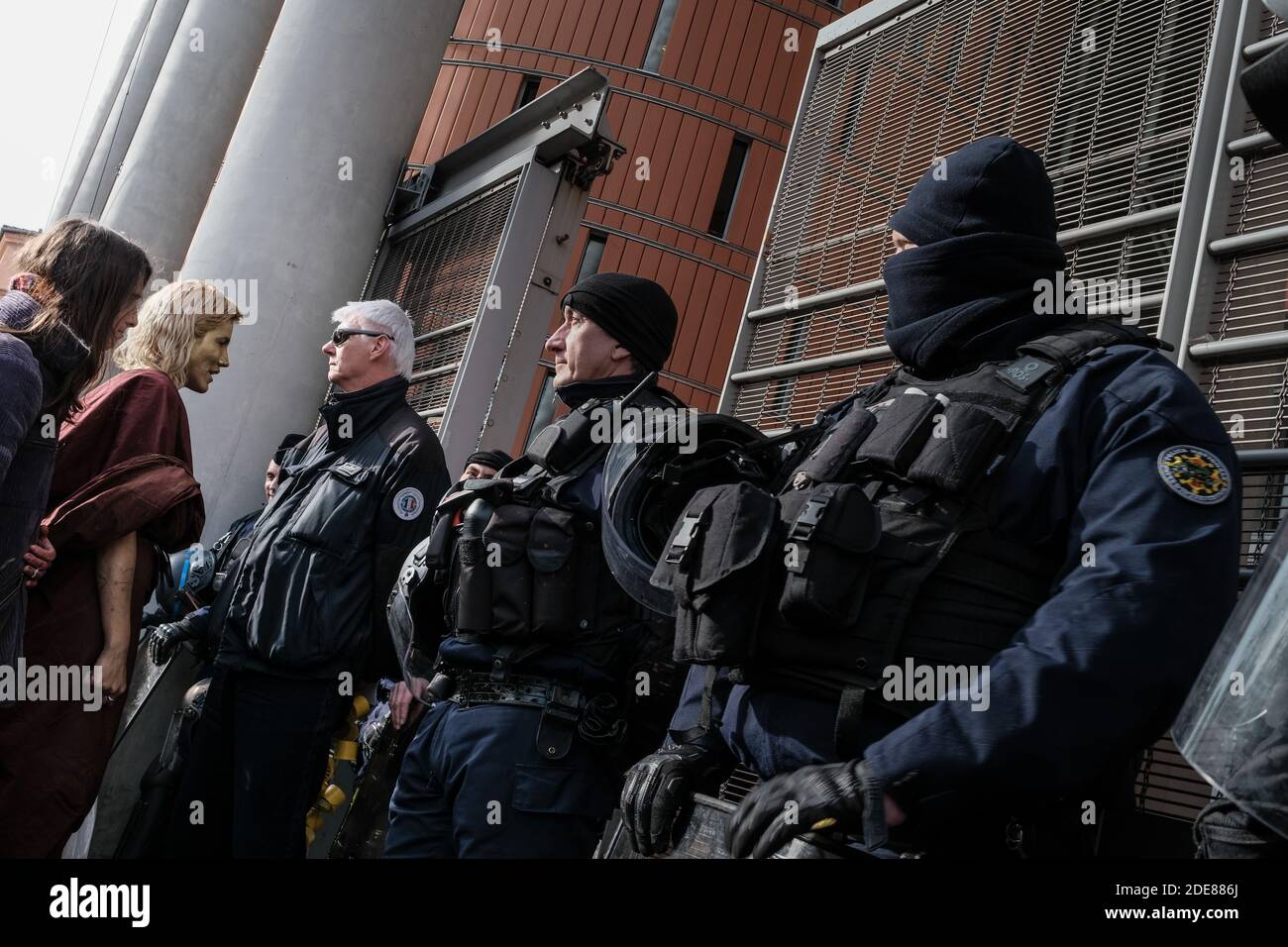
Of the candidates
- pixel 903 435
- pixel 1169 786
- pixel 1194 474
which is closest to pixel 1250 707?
pixel 1194 474

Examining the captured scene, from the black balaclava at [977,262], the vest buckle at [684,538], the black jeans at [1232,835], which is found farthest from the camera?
the black balaclava at [977,262]

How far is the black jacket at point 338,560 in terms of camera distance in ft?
13.0

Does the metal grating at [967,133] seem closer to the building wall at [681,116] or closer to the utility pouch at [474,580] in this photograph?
the utility pouch at [474,580]

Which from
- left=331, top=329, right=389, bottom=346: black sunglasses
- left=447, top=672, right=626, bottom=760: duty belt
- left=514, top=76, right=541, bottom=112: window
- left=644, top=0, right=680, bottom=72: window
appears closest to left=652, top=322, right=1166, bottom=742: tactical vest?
left=447, top=672, right=626, bottom=760: duty belt

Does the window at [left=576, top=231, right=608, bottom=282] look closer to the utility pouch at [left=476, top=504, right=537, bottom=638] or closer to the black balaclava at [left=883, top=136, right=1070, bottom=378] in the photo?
the utility pouch at [left=476, top=504, right=537, bottom=638]

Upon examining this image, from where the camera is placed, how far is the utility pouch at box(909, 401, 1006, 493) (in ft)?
6.61

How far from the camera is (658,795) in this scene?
86.0 inches

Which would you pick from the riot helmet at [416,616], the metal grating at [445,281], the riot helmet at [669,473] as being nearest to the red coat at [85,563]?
the riot helmet at [416,616]

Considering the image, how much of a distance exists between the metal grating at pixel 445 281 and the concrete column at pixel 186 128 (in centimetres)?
235

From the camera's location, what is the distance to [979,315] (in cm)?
226

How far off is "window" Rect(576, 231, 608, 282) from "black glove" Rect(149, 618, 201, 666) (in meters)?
14.8

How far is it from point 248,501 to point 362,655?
2894mm

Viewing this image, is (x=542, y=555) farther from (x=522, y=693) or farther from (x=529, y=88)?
(x=529, y=88)

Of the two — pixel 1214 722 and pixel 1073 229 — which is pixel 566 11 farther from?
pixel 1214 722
